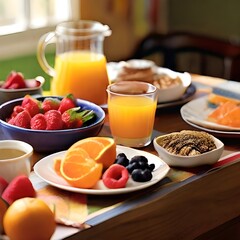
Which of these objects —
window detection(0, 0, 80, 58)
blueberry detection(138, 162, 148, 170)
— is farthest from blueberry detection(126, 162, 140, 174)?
window detection(0, 0, 80, 58)

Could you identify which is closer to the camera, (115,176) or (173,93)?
(115,176)

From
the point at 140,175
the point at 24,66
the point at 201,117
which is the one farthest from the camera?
the point at 24,66

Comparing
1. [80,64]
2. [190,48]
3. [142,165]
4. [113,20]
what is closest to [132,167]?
[142,165]

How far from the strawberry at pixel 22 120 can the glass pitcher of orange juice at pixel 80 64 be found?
0.32 metres

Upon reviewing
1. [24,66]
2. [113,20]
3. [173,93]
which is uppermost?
[173,93]

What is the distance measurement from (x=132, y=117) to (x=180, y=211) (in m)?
0.30

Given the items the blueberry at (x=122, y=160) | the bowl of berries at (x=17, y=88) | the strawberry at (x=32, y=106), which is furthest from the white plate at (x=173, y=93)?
the blueberry at (x=122, y=160)

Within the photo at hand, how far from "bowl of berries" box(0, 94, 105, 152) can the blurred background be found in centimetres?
126

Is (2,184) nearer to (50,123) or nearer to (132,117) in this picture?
(50,123)

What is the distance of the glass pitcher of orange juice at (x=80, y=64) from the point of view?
1.79 m

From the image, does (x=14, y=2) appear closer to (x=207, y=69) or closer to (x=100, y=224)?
(x=207, y=69)

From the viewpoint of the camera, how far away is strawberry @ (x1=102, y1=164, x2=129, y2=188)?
125 cm

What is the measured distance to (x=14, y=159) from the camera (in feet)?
4.11

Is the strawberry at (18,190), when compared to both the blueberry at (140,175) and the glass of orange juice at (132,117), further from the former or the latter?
the glass of orange juice at (132,117)
